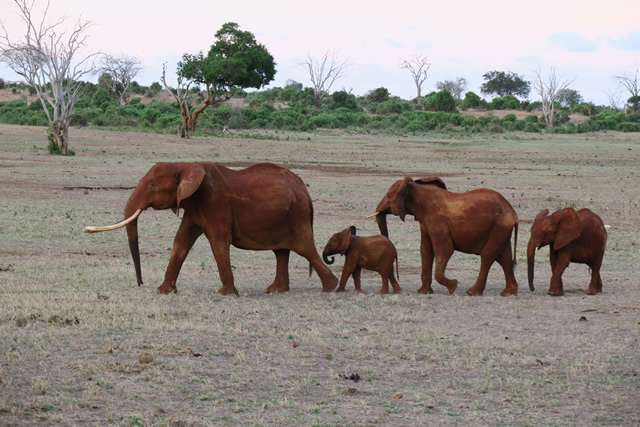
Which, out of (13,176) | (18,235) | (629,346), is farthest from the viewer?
(13,176)

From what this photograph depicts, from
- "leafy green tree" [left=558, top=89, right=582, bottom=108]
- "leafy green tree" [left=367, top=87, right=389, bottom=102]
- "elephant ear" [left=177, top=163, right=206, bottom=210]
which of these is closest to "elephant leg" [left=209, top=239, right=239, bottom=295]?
"elephant ear" [left=177, top=163, right=206, bottom=210]

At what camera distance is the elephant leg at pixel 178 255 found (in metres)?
10.7

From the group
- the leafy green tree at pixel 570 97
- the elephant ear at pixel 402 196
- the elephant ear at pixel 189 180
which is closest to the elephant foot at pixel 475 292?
the elephant ear at pixel 402 196

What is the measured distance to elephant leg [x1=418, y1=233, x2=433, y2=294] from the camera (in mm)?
11086

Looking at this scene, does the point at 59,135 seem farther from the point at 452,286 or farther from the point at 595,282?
the point at 595,282

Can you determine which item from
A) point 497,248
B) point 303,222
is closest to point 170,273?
point 303,222

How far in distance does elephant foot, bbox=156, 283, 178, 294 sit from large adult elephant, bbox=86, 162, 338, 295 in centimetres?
1

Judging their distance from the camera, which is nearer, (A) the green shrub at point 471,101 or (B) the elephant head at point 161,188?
(B) the elephant head at point 161,188

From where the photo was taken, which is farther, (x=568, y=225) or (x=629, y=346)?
(x=568, y=225)

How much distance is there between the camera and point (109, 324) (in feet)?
28.7

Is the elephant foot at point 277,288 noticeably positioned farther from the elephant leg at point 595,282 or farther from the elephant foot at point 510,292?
the elephant leg at point 595,282

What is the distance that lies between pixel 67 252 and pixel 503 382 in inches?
358

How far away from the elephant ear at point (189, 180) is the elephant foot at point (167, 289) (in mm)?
1076

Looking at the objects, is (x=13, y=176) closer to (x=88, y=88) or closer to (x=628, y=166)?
(x=628, y=166)
